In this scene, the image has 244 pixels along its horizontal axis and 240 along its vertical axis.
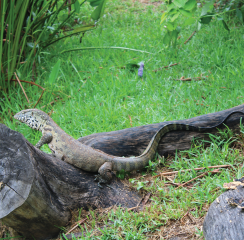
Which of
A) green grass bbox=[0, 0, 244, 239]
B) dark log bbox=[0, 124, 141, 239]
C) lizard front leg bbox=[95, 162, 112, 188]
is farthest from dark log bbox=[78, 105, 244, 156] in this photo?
dark log bbox=[0, 124, 141, 239]

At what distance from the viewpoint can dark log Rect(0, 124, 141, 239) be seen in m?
2.32

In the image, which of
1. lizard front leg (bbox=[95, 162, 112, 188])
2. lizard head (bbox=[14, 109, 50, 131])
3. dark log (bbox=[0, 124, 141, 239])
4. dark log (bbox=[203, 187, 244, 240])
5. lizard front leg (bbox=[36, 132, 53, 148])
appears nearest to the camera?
dark log (bbox=[203, 187, 244, 240])

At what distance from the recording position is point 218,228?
204 centimetres

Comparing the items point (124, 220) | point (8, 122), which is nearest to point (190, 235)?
point (124, 220)

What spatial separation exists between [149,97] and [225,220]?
308 cm

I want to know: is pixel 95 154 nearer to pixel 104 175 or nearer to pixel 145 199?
pixel 104 175

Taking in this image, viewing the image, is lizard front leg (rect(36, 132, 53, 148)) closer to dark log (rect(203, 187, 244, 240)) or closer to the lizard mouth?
the lizard mouth

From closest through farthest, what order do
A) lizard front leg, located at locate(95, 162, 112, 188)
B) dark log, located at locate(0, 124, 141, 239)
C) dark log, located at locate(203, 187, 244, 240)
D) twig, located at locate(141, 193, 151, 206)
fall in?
dark log, located at locate(203, 187, 244, 240) < dark log, located at locate(0, 124, 141, 239) < twig, located at locate(141, 193, 151, 206) < lizard front leg, located at locate(95, 162, 112, 188)

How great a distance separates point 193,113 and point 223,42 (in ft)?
9.03

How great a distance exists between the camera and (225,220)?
6.72ft

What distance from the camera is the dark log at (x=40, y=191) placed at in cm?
232

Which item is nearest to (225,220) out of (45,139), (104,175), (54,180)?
(104,175)

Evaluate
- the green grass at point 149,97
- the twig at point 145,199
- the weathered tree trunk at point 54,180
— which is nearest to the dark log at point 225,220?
the green grass at point 149,97

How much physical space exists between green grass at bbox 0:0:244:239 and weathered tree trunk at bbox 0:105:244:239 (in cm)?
19
